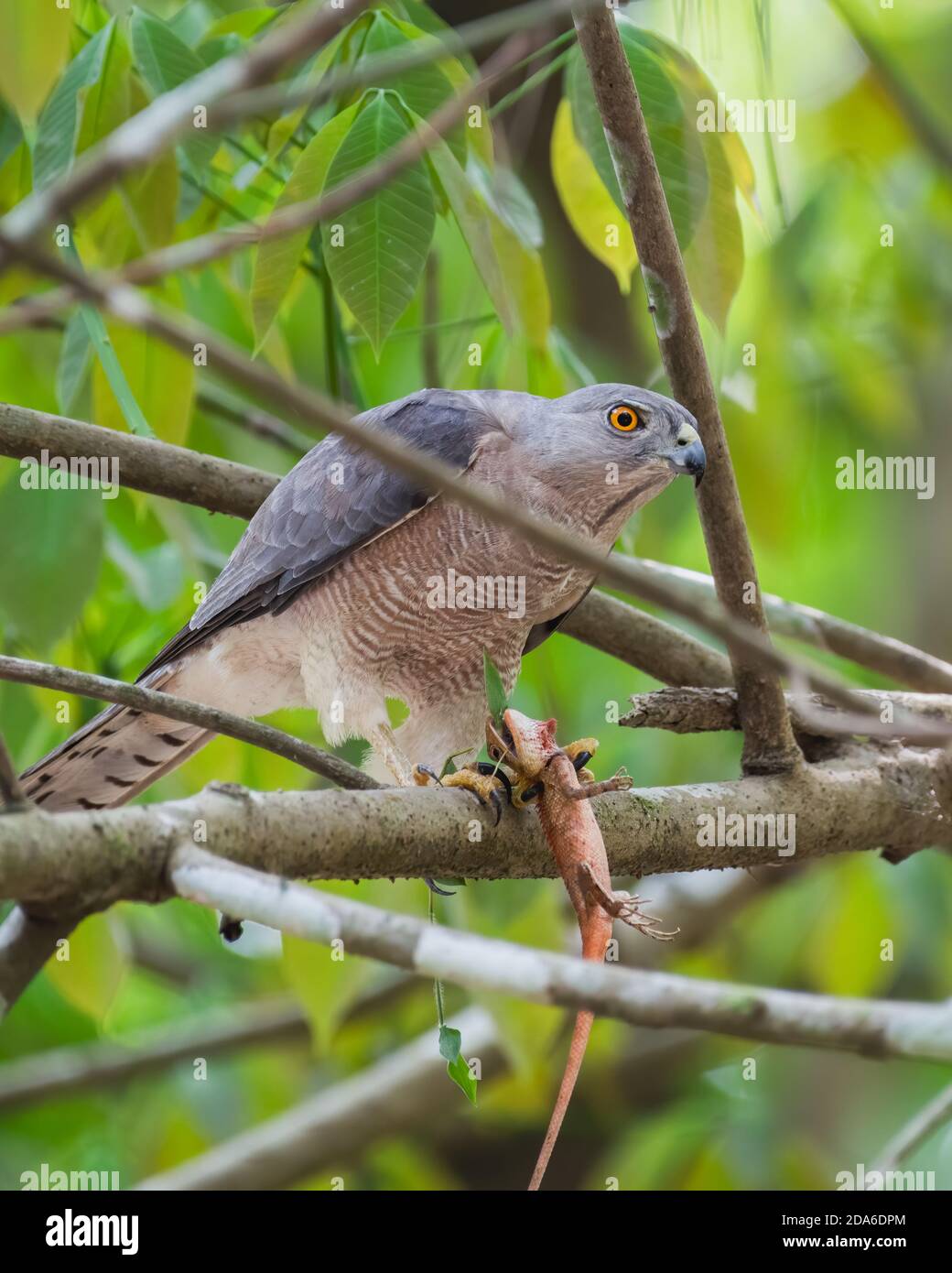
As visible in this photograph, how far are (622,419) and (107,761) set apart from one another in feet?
5.99

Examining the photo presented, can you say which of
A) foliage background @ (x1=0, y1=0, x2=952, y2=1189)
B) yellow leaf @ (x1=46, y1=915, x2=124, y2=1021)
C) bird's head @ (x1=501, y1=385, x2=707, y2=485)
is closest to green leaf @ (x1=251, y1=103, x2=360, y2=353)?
foliage background @ (x1=0, y1=0, x2=952, y2=1189)

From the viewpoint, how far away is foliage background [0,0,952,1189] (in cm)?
327

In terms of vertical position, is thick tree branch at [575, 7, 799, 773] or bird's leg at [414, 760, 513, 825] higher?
thick tree branch at [575, 7, 799, 773]

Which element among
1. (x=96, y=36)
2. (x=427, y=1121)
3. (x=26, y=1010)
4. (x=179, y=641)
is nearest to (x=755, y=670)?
(x=179, y=641)

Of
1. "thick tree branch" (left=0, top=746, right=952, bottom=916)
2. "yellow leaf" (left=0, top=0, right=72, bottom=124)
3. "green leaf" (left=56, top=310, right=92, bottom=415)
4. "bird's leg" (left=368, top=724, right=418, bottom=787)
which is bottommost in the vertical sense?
"thick tree branch" (left=0, top=746, right=952, bottom=916)

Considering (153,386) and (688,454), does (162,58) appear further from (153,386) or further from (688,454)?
(688,454)

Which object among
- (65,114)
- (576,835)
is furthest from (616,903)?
(65,114)

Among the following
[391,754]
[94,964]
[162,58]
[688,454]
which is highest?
[162,58]

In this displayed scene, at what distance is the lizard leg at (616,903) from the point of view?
8.92ft

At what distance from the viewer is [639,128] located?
266 centimetres

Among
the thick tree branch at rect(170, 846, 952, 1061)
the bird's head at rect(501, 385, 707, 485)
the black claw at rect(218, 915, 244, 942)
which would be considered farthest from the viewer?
the bird's head at rect(501, 385, 707, 485)

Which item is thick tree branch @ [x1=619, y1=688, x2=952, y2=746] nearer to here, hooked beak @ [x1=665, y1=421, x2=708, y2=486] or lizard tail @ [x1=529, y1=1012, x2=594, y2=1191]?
hooked beak @ [x1=665, y1=421, x2=708, y2=486]

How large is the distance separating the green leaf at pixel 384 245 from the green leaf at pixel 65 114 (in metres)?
0.65

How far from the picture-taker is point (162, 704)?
2516mm
